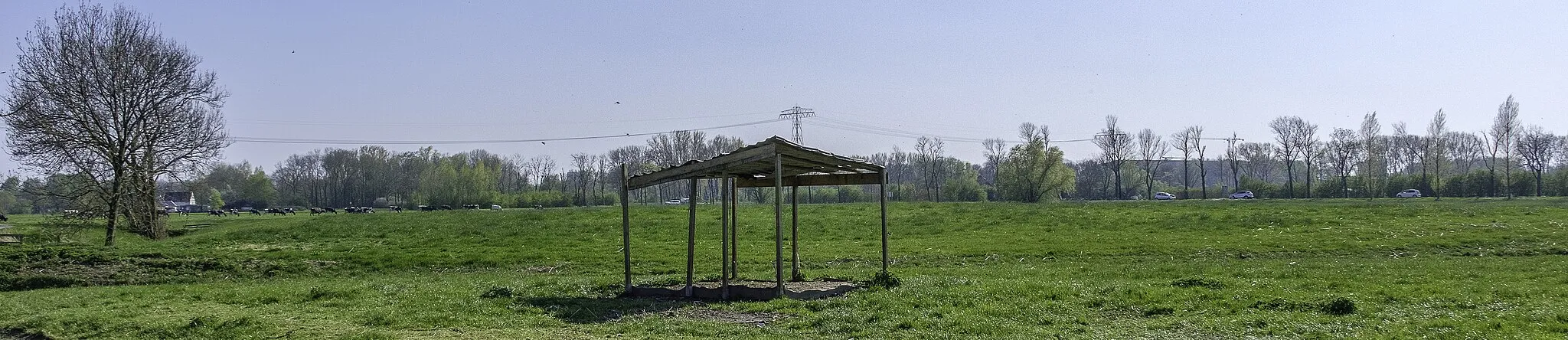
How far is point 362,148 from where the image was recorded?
142500 mm

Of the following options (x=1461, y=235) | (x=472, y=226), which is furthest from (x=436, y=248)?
(x=1461, y=235)

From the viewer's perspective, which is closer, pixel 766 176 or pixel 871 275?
pixel 871 275

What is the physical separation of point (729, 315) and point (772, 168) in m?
4.46

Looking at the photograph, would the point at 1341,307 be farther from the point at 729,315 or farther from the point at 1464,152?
the point at 1464,152

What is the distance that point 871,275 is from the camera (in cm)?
1817

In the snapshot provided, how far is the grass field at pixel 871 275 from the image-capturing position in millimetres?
11664

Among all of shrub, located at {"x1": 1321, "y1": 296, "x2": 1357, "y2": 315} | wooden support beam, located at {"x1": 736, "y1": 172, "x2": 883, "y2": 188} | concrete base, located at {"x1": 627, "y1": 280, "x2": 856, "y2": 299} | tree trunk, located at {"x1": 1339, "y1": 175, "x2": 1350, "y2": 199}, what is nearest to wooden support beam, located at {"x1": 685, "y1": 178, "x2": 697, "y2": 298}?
concrete base, located at {"x1": 627, "y1": 280, "x2": 856, "y2": 299}

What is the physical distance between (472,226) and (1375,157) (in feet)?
320

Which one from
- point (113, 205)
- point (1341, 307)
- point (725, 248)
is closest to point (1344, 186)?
point (1341, 307)

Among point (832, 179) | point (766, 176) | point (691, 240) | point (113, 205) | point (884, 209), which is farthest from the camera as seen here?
point (113, 205)

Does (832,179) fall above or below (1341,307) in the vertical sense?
above

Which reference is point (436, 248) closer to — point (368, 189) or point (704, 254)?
point (704, 254)

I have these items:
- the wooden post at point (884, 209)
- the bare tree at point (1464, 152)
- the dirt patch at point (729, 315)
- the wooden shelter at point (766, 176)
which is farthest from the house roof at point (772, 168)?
the bare tree at point (1464, 152)

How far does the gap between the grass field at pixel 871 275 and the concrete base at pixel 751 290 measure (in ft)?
1.64
